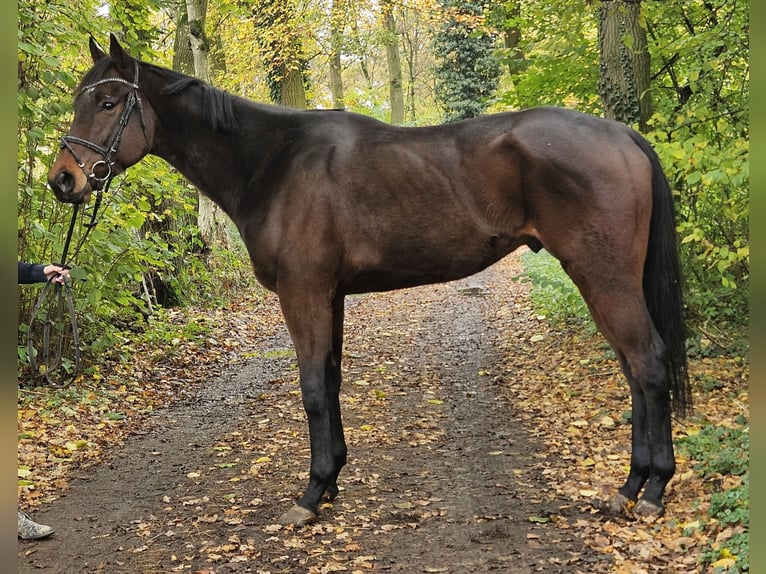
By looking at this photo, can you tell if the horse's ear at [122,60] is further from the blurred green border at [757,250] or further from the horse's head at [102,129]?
the blurred green border at [757,250]

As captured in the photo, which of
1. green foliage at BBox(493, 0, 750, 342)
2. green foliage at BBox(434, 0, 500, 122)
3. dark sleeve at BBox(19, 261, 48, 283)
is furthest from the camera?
green foliage at BBox(434, 0, 500, 122)

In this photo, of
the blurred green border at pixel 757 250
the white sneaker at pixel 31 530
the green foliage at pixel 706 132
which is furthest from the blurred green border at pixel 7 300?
the green foliage at pixel 706 132

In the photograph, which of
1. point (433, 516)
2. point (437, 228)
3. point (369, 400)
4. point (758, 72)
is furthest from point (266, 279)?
point (758, 72)

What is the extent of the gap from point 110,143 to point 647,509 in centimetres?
411

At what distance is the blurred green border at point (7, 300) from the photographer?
162 cm

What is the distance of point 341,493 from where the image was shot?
4.79 m

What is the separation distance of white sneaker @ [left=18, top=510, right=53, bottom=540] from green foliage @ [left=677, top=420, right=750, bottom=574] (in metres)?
3.83

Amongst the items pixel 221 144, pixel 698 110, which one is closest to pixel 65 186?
pixel 221 144

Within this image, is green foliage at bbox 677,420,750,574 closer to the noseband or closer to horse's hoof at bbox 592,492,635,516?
horse's hoof at bbox 592,492,635,516

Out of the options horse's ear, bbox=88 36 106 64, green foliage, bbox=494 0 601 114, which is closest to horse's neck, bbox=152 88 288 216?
horse's ear, bbox=88 36 106 64

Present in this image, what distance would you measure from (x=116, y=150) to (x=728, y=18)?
16.3 feet

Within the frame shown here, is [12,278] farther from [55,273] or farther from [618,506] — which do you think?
[618,506]

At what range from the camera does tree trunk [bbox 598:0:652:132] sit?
6.93 meters

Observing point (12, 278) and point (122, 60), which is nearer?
point (12, 278)
